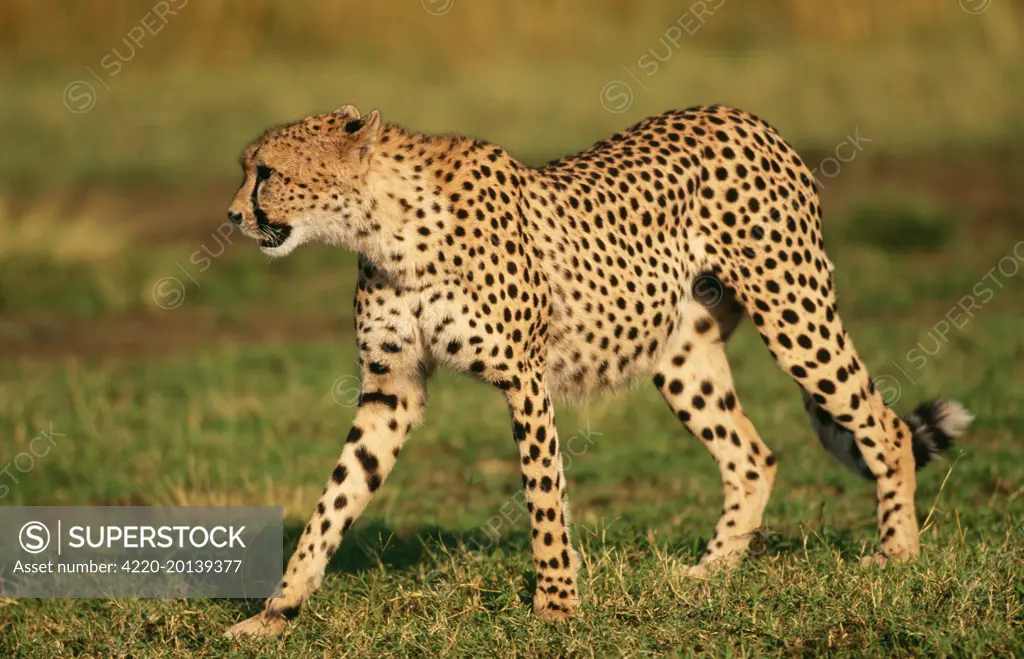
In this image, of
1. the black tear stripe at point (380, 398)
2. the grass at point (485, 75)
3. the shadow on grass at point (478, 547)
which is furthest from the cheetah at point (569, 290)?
the grass at point (485, 75)

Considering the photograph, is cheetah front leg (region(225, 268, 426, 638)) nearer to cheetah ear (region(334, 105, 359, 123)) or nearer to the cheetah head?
the cheetah head

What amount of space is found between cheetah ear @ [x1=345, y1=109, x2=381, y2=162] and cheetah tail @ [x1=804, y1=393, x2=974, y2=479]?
5.38ft

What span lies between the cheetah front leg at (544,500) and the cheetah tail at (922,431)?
1050mm

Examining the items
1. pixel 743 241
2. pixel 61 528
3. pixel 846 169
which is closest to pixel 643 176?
pixel 743 241

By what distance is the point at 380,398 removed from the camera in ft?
14.6

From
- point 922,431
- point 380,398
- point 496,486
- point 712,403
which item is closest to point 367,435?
point 380,398

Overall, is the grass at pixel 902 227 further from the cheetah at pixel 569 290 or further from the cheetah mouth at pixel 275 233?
the cheetah mouth at pixel 275 233

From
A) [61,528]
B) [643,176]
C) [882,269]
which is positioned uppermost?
[643,176]

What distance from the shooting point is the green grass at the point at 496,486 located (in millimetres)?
3990

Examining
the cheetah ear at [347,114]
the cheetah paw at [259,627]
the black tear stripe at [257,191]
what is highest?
the cheetah ear at [347,114]

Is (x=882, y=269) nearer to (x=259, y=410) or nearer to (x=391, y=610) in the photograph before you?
(x=259, y=410)

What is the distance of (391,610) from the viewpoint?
4.34 m

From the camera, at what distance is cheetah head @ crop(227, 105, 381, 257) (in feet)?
13.8

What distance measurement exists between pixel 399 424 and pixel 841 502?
2027 mm
